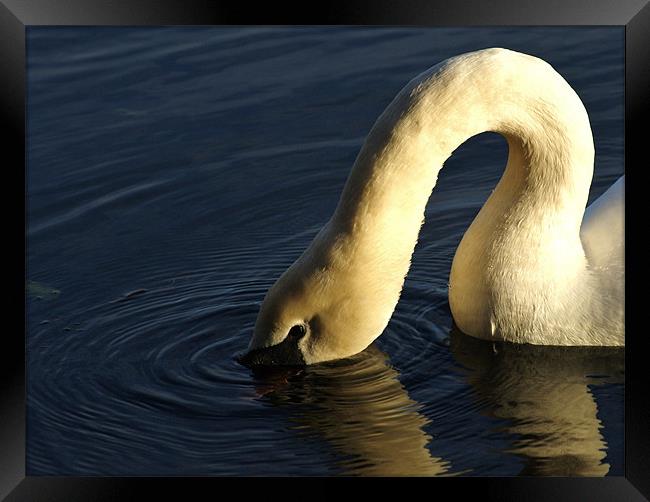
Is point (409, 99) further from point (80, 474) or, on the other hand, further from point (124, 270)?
point (124, 270)

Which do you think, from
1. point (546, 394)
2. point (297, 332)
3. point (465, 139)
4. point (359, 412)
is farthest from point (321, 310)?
point (546, 394)

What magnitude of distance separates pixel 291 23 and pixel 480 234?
1599mm

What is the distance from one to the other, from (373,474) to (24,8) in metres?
1.79

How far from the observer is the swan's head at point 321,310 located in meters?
5.11

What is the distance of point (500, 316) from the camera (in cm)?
576

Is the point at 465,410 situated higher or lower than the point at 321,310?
lower

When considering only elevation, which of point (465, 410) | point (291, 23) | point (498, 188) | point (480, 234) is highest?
point (291, 23)

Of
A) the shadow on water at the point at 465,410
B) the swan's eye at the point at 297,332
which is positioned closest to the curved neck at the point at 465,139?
the swan's eye at the point at 297,332

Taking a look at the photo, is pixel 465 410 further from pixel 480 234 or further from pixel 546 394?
pixel 480 234

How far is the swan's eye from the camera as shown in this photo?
5280 millimetres

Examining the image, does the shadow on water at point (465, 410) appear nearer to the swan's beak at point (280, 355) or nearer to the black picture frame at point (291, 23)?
the swan's beak at point (280, 355)

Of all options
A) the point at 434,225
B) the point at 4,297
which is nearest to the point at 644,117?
the point at 4,297

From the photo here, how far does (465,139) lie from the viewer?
522cm

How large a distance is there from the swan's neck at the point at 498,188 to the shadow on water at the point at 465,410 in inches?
7.7
